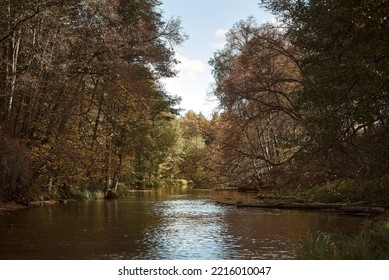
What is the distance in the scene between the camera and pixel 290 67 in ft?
82.2

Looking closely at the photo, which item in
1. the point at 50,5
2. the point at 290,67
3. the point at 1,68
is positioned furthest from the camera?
the point at 290,67

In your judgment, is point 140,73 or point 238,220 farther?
point 140,73

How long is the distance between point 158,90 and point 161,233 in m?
23.4

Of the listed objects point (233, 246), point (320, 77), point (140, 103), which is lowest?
point (233, 246)

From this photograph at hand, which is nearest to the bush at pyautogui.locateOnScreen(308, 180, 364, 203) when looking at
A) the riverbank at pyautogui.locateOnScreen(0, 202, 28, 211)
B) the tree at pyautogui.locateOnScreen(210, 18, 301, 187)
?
the tree at pyautogui.locateOnScreen(210, 18, 301, 187)

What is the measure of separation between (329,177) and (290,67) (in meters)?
8.44

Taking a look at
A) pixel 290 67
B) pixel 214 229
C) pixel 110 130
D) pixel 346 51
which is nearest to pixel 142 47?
pixel 110 130

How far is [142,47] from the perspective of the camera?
2578 cm

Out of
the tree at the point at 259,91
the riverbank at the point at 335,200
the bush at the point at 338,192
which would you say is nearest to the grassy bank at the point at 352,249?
the riverbank at the point at 335,200

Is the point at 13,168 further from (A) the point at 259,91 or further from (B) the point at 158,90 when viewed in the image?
(B) the point at 158,90

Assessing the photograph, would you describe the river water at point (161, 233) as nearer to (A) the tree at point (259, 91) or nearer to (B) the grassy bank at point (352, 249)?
A: (B) the grassy bank at point (352, 249)

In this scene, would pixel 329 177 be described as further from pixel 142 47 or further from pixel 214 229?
pixel 142 47

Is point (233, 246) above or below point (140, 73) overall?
below

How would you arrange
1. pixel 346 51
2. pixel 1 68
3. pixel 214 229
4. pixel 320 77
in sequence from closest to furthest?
pixel 346 51 < pixel 320 77 < pixel 214 229 < pixel 1 68
